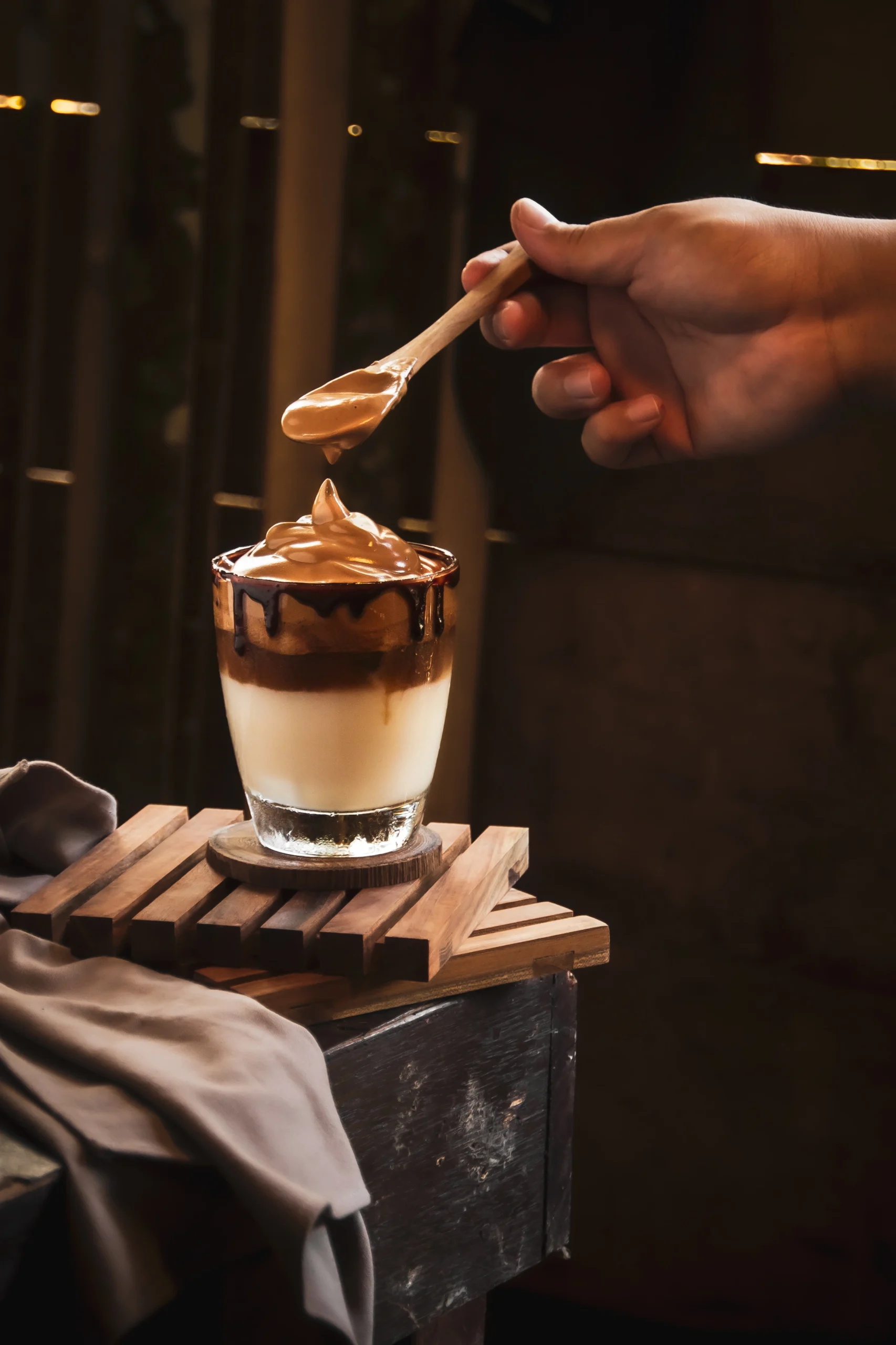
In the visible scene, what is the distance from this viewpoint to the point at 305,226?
198 cm

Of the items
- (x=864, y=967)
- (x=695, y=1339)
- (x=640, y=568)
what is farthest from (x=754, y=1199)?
(x=640, y=568)

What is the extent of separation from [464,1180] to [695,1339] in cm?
129

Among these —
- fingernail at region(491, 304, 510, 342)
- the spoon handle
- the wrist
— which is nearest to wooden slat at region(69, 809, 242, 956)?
the spoon handle

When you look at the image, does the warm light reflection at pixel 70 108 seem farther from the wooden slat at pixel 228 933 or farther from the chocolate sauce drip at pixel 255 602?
the wooden slat at pixel 228 933

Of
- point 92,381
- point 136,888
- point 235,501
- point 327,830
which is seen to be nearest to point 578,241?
point 327,830

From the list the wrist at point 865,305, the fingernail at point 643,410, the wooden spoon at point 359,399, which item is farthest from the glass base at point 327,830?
the wrist at point 865,305

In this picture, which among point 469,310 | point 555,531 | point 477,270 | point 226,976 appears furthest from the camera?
point 555,531

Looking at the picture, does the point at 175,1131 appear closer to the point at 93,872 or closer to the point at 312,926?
the point at 312,926

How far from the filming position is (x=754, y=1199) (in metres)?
1.98

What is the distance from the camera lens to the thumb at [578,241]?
1.23m

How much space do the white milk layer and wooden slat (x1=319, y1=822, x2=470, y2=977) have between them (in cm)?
7

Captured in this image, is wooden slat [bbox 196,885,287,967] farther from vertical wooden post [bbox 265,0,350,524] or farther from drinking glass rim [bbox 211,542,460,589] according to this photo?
vertical wooden post [bbox 265,0,350,524]

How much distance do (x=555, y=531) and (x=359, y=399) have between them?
95 cm

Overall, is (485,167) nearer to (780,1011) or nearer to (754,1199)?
(780,1011)
